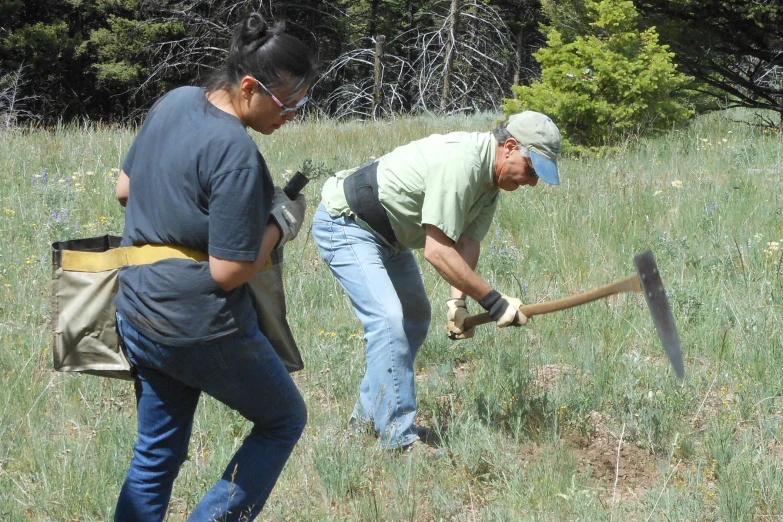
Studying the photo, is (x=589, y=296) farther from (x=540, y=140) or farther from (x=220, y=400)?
(x=220, y=400)

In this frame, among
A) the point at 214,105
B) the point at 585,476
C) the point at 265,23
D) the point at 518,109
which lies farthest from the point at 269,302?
the point at 518,109

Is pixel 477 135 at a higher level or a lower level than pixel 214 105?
lower

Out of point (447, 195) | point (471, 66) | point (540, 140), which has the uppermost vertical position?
point (540, 140)

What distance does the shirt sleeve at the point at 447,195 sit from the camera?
3.42m

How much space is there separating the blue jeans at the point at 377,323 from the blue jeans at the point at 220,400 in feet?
3.50

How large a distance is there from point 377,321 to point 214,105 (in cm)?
158

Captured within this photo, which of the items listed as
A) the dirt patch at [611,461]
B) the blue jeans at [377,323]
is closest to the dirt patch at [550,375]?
the dirt patch at [611,461]

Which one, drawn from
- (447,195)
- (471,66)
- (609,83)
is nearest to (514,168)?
(447,195)

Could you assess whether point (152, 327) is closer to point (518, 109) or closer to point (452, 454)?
point (452, 454)

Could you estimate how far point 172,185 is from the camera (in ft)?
7.49

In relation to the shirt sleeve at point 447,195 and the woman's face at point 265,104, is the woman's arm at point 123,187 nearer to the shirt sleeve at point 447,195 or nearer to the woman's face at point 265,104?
the woman's face at point 265,104

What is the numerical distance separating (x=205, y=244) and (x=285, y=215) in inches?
9.6

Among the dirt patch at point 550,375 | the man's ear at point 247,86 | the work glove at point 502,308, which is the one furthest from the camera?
the dirt patch at point 550,375

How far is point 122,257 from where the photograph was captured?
2.46 metres
